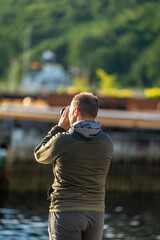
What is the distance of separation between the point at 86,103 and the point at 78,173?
1.59ft

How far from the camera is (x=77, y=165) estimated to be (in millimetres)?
4336

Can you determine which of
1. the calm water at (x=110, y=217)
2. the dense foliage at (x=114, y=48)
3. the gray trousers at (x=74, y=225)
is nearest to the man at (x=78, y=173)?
the gray trousers at (x=74, y=225)

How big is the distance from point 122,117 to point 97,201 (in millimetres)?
17850

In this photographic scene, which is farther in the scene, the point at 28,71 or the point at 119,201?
the point at 28,71

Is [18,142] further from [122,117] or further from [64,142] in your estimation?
[64,142]

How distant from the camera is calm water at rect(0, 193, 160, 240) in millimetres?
13805

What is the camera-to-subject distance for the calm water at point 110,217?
1380 cm

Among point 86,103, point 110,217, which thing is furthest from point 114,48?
point 86,103

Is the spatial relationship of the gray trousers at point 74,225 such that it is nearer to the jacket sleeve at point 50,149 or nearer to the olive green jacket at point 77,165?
the olive green jacket at point 77,165

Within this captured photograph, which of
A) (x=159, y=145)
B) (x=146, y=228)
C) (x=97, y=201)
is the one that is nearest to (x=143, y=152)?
(x=159, y=145)

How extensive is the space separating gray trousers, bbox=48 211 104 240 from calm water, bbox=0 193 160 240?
28.9 feet

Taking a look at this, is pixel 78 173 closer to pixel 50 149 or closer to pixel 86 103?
pixel 50 149

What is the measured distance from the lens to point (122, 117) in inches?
870

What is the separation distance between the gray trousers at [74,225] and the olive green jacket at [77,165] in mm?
40
